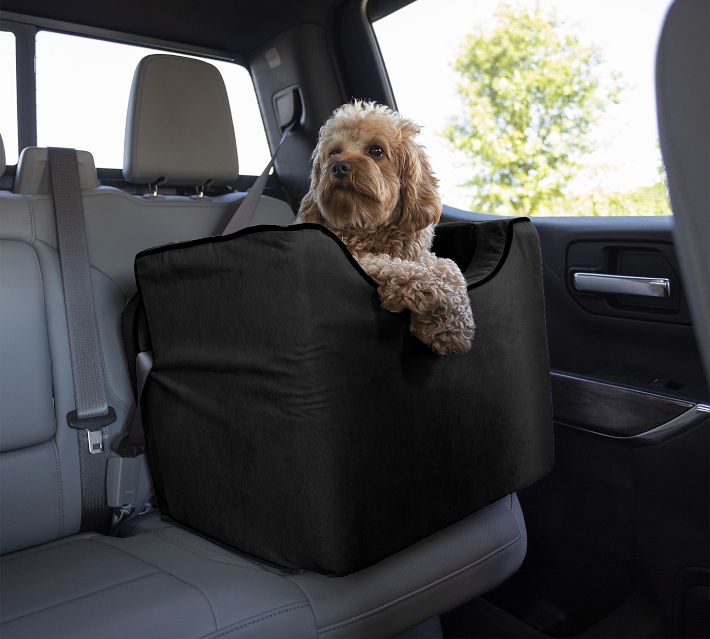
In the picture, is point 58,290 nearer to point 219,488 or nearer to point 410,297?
point 219,488

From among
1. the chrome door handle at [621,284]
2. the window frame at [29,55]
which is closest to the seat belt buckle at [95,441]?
the window frame at [29,55]

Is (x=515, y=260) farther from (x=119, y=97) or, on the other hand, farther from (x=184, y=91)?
(x=119, y=97)

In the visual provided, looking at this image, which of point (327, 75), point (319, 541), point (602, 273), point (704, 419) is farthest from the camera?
point (327, 75)

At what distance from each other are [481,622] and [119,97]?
2197mm

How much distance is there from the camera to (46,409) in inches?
64.4

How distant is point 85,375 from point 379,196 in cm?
85

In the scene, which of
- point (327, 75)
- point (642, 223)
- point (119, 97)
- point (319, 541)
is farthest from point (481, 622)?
point (119, 97)

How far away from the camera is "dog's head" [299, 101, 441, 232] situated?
1.52 meters

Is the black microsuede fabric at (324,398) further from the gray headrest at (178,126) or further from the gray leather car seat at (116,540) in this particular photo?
the gray headrest at (178,126)

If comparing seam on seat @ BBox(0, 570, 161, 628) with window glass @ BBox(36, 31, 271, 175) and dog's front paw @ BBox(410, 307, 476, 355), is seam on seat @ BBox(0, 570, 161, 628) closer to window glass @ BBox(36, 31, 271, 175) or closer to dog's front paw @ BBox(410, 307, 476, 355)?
dog's front paw @ BBox(410, 307, 476, 355)

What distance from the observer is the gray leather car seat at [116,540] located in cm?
114

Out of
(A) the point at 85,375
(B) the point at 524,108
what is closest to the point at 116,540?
(A) the point at 85,375

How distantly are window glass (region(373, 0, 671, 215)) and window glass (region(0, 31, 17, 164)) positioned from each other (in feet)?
4.32

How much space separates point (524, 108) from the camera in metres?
2.54
